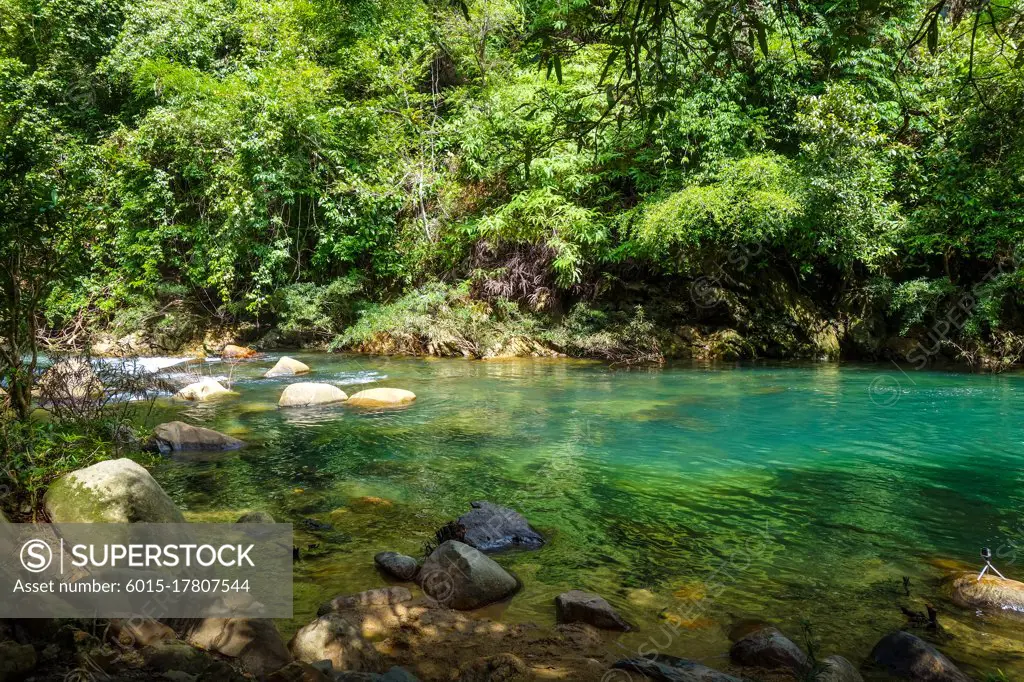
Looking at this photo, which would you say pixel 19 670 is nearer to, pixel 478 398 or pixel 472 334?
pixel 478 398

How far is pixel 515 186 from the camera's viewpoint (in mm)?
16969

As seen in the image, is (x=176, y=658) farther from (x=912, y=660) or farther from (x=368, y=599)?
(x=912, y=660)

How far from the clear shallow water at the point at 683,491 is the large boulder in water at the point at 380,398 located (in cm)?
35

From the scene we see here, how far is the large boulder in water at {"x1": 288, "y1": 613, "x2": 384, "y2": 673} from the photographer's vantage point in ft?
9.37

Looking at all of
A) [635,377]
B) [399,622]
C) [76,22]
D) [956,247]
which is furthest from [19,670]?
[76,22]

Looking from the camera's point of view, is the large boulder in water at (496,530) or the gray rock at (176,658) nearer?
A: the gray rock at (176,658)

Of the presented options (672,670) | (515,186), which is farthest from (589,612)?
(515,186)

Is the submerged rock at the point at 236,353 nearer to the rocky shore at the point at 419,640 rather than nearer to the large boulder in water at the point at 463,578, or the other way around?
the rocky shore at the point at 419,640

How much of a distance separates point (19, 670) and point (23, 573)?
98 centimetres

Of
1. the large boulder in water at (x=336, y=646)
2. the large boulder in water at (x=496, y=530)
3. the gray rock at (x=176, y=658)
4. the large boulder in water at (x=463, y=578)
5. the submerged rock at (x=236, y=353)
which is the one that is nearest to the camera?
the gray rock at (x=176, y=658)

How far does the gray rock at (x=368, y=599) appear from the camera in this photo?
349cm

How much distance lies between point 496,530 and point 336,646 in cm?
188

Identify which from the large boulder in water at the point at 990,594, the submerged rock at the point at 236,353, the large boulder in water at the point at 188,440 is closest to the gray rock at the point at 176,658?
the large boulder in water at the point at 990,594

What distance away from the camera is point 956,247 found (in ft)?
44.9
